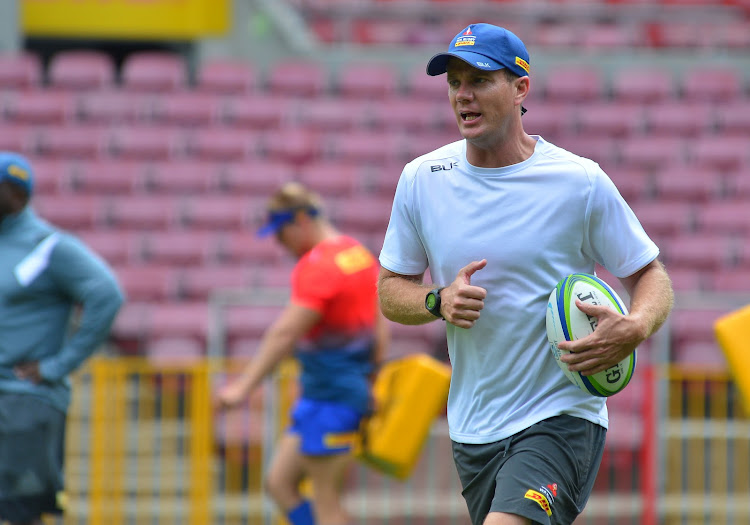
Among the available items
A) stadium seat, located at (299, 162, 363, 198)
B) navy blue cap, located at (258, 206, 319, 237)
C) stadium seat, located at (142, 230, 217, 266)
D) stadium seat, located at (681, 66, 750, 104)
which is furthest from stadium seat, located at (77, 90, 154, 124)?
navy blue cap, located at (258, 206, 319, 237)

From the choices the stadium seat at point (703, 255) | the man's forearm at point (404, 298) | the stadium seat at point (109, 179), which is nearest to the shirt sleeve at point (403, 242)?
the man's forearm at point (404, 298)

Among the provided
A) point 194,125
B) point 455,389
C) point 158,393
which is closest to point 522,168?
point 455,389

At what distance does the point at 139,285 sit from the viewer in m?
10.7

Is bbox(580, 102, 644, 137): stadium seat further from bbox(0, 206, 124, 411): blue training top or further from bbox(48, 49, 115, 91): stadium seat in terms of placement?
bbox(0, 206, 124, 411): blue training top

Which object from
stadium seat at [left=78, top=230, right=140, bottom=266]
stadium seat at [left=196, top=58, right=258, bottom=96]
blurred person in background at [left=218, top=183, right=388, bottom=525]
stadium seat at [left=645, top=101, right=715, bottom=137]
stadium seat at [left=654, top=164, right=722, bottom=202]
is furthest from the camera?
stadium seat at [left=196, top=58, right=258, bottom=96]

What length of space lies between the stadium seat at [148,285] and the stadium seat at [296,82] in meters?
3.83

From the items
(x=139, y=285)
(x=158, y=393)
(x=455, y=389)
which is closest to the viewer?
(x=455, y=389)

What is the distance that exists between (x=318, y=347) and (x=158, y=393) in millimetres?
2385

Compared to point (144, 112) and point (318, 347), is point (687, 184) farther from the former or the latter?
point (318, 347)

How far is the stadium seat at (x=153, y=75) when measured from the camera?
13898 mm

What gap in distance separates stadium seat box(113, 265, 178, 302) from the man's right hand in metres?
7.66

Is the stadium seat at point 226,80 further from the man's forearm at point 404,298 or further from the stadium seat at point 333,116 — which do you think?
the man's forearm at point 404,298

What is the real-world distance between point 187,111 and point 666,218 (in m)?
5.67

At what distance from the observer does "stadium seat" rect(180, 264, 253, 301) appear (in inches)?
419
